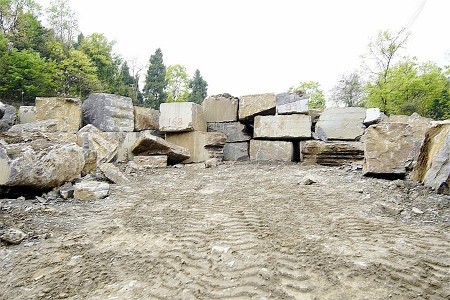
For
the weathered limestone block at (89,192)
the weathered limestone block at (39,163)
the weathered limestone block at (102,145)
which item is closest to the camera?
the weathered limestone block at (39,163)

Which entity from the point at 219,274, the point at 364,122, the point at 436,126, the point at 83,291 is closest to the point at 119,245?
the point at 83,291

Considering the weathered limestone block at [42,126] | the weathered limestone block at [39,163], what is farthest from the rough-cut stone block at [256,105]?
the weathered limestone block at [39,163]

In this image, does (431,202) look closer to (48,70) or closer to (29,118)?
(29,118)

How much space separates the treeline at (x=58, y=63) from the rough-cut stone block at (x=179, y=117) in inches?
529

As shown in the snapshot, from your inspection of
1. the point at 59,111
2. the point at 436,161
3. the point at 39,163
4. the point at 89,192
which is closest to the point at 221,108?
the point at 59,111

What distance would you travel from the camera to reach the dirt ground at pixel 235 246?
1738mm

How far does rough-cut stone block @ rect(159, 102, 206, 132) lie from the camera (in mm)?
7258

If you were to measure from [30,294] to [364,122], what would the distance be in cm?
724

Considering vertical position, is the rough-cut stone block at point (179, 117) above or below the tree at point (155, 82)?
below

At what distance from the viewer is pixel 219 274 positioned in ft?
6.16

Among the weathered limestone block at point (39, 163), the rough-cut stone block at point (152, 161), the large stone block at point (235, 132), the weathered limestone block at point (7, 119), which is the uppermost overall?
the weathered limestone block at point (7, 119)

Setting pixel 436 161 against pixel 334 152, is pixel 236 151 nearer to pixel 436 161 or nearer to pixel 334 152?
pixel 334 152

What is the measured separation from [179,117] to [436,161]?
5.24 meters

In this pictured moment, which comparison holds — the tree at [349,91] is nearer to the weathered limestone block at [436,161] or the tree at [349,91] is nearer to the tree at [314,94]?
the tree at [314,94]
